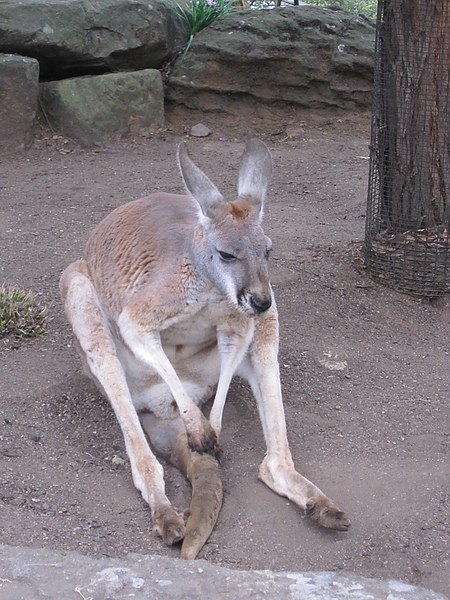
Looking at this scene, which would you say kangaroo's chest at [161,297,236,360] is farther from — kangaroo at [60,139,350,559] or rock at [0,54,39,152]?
rock at [0,54,39,152]

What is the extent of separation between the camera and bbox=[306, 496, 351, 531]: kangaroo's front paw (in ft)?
10.7

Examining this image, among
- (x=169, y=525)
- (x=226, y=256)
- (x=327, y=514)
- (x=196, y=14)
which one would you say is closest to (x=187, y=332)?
(x=226, y=256)

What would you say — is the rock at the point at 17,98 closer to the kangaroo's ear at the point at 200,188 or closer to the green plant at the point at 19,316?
the green plant at the point at 19,316

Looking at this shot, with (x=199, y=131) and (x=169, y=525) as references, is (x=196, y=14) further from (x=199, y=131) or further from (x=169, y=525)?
(x=169, y=525)

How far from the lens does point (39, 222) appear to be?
6.95 meters

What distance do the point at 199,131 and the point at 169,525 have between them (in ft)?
22.2

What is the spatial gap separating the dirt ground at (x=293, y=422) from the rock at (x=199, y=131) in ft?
5.93

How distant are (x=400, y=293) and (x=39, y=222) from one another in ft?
10.1

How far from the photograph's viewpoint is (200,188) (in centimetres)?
385

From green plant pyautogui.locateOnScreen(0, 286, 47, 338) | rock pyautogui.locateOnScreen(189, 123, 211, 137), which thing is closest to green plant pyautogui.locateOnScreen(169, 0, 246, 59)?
rock pyautogui.locateOnScreen(189, 123, 211, 137)

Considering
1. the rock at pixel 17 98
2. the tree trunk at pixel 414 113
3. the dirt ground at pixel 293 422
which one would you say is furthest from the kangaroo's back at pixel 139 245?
the rock at pixel 17 98

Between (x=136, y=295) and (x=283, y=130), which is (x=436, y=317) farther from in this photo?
(x=283, y=130)

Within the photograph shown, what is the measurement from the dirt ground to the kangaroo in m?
0.13

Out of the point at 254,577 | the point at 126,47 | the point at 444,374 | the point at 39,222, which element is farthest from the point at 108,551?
the point at 126,47
